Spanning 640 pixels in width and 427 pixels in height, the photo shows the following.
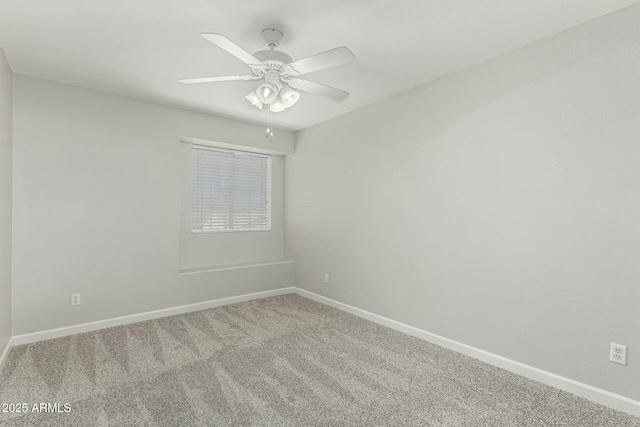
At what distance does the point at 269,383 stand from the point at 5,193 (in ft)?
8.43

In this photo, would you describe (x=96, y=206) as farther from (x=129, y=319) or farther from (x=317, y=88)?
(x=317, y=88)

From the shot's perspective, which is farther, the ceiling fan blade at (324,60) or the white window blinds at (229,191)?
the white window blinds at (229,191)

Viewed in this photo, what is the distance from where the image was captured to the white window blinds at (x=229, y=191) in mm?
4180

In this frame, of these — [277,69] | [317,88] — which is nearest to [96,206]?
[277,69]

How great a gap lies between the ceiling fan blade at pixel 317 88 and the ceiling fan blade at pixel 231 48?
0.94 feet

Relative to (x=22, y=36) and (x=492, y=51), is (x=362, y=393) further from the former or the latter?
(x=22, y=36)

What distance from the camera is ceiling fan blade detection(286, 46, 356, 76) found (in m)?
1.77

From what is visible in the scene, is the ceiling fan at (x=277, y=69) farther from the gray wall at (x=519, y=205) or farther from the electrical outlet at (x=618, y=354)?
the electrical outlet at (x=618, y=354)

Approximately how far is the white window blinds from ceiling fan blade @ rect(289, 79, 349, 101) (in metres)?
2.32

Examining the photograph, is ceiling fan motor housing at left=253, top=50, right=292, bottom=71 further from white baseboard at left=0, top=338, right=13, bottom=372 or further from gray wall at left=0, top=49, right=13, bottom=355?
white baseboard at left=0, top=338, right=13, bottom=372

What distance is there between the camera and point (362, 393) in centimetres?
210

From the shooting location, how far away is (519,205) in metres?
2.38

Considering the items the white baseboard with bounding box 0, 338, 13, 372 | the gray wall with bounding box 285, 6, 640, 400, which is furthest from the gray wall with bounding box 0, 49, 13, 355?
the gray wall with bounding box 285, 6, 640, 400

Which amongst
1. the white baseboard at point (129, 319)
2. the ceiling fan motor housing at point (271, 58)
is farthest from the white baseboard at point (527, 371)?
the ceiling fan motor housing at point (271, 58)
